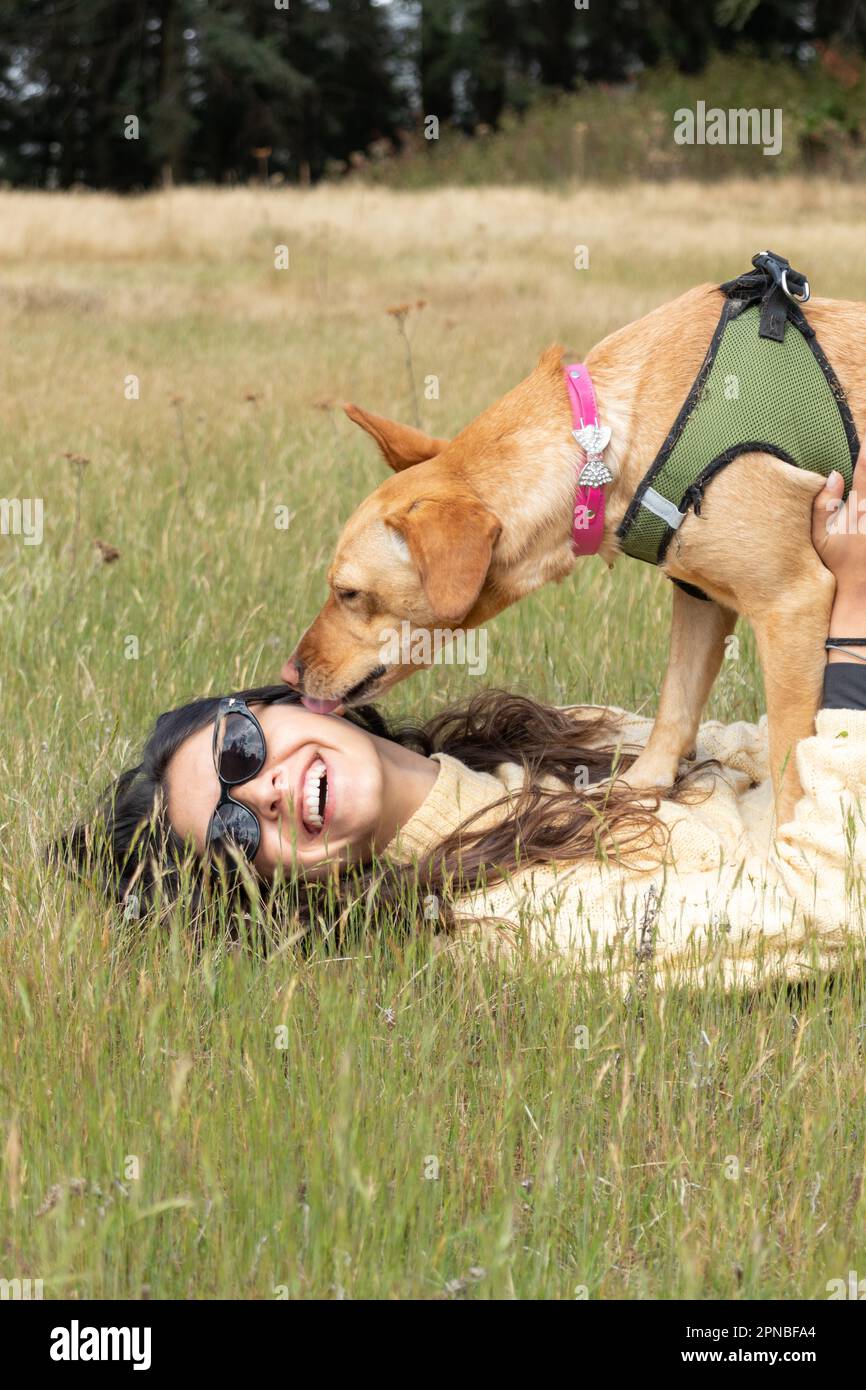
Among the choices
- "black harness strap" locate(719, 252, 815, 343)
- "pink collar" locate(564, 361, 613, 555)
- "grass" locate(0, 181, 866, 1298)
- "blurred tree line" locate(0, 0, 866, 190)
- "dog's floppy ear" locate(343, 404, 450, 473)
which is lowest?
"grass" locate(0, 181, 866, 1298)

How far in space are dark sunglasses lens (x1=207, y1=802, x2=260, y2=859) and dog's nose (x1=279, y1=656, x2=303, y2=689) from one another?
0.51 m

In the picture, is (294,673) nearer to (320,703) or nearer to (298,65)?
(320,703)

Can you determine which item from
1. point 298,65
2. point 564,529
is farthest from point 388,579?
point 298,65

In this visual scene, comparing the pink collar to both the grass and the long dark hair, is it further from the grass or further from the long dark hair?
the grass

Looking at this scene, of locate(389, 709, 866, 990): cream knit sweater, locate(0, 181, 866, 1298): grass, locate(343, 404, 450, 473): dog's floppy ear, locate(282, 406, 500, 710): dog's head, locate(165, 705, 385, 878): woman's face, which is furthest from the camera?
locate(343, 404, 450, 473): dog's floppy ear

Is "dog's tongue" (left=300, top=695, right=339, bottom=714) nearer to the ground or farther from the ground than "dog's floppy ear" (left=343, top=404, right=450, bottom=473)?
nearer to the ground

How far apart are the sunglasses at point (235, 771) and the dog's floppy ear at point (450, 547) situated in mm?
483

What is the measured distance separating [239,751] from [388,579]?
59 cm

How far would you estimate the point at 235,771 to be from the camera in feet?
9.93

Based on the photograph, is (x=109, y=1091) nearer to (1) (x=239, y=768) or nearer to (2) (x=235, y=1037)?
(2) (x=235, y=1037)

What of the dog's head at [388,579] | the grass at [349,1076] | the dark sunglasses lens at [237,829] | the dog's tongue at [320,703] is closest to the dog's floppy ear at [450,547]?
the dog's head at [388,579]

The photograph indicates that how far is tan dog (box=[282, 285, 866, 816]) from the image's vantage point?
3119 mm

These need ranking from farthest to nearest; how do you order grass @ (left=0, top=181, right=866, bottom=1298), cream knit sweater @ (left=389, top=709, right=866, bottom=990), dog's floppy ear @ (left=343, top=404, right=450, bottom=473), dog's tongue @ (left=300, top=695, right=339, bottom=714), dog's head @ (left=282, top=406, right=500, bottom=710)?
dog's floppy ear @ (left=343, top=404, right=450, bottom=473)
dog's tongue @ (left=300, top=695, right=339, bottom=714)
dog's head @ (left=282, top=406, right=500, bottom=710)
cream knit sweater @ (left=389, top=709, right=866, bottom=990)
grass @ (left=0, top=181, right=866, bottom=1298)

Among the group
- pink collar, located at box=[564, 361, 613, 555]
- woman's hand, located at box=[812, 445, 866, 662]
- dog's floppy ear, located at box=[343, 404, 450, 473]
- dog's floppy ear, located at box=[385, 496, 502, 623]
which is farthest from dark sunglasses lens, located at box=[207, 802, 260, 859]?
woman's hand, located at box=[812, 445, 866, 662]
